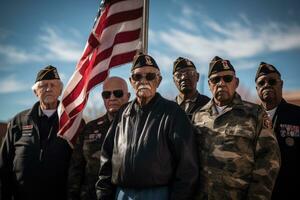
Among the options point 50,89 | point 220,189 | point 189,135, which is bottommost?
point 220,189

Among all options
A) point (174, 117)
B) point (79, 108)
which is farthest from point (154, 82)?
point (79, 108)

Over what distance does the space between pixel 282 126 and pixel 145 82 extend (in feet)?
5.80

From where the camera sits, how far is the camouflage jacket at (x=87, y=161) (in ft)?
13.3

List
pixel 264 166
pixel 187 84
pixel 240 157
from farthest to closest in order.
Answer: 1. pixel 187 84
2. pixel 240 157
3. pixel 264 166

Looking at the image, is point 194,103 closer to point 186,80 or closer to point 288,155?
point 186,80

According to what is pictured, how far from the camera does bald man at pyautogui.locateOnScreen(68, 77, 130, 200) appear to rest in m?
4.07

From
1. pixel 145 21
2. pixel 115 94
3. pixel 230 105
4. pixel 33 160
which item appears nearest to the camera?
pixel 230 105

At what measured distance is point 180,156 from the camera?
3.07 meters

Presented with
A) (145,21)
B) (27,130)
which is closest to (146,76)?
(145,21)

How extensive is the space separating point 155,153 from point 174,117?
1.34ft

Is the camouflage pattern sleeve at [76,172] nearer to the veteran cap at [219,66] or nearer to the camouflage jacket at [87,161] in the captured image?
the camouflage jacket at [87,161]

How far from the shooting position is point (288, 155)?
147 inches

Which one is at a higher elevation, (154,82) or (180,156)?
(154,82)

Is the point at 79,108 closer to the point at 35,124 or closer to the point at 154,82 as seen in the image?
the point at 35,124
